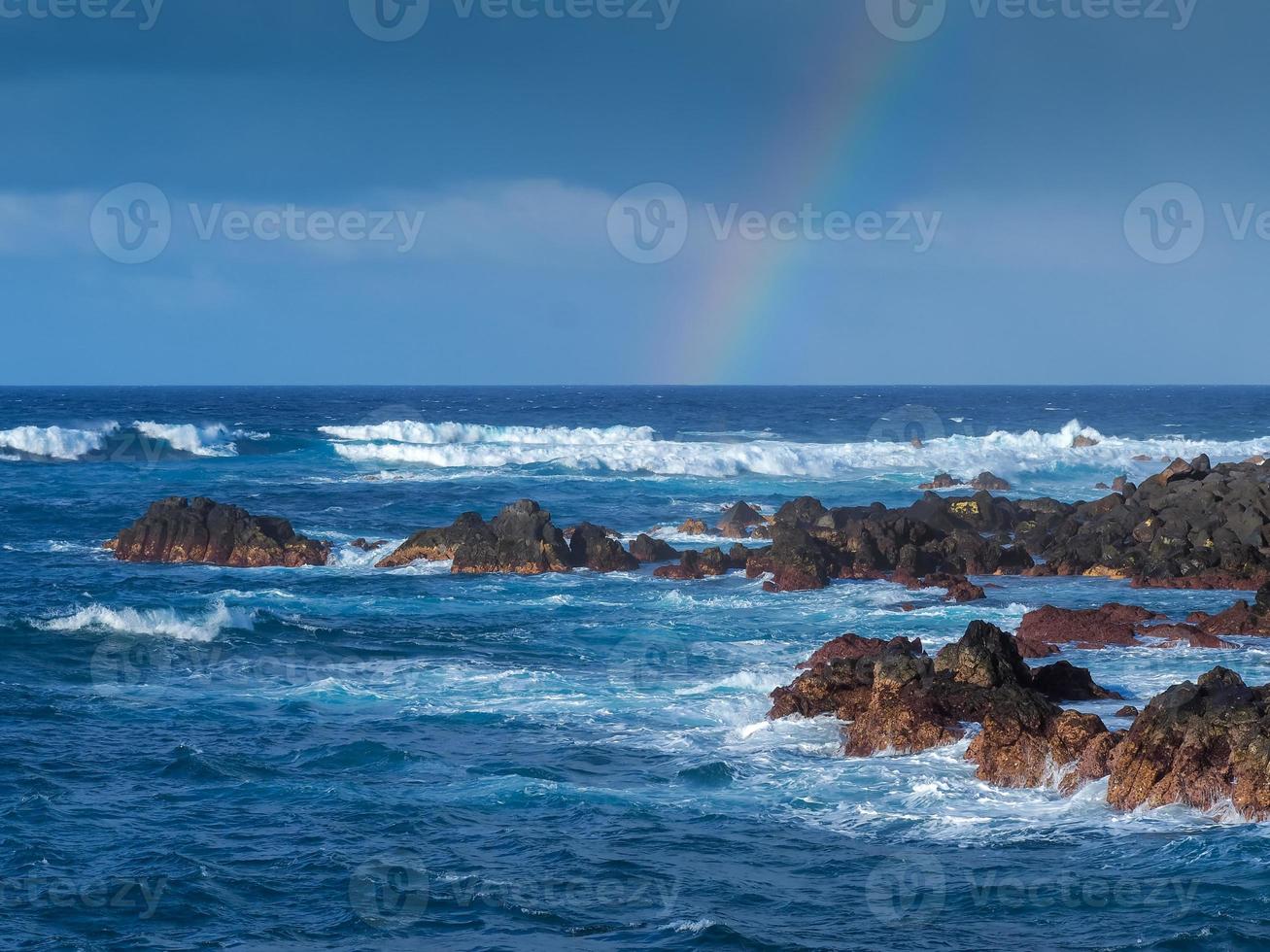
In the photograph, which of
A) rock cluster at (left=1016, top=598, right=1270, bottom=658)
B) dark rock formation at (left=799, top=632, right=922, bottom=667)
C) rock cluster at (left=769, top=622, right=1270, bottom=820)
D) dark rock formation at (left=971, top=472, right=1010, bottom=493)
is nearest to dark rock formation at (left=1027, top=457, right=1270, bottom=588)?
rock cluster at (left=1016, top=598, right=1270, bottom=658)

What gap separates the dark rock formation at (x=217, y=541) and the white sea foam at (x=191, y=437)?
41550 mm

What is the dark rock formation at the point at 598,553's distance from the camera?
115 ft

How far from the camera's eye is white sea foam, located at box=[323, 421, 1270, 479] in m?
66.2

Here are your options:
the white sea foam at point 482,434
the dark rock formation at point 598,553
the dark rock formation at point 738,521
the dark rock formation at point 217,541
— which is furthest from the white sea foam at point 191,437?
the dark rock formation at point 598,553

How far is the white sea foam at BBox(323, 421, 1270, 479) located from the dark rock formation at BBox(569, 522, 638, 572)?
93.4 feet

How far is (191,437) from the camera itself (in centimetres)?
8044

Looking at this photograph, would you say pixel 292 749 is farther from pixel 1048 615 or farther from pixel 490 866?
pixel 1048 615

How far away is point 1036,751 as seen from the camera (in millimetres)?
16844

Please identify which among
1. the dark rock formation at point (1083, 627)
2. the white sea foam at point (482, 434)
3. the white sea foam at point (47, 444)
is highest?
the white sea foam at point (482, 434)

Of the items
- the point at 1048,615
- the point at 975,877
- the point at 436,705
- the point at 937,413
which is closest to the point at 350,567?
the point at 436,705
